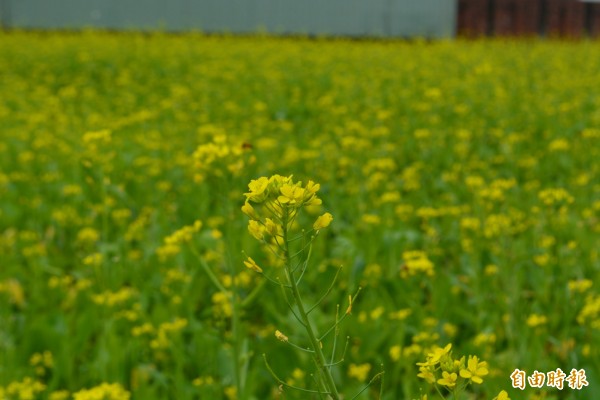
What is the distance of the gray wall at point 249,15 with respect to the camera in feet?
56.2

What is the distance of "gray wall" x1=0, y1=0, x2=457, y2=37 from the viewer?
17141 millimetres

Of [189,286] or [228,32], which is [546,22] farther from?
[189,286]

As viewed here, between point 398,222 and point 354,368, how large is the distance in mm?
1347

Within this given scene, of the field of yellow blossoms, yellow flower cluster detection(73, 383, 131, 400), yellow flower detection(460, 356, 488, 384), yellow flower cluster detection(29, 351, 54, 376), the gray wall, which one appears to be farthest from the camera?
the gray wall

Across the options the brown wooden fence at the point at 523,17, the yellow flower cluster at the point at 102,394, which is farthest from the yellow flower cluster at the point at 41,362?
the brown wooden fence at the point at 523,17

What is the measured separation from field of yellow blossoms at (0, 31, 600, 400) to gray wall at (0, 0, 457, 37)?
11.1m

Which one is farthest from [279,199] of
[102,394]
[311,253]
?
[311,253]

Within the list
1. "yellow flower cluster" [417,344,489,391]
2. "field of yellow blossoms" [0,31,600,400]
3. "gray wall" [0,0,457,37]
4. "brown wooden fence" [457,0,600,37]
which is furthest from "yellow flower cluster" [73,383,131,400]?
"brown wooden fence" [457,0,600,37]

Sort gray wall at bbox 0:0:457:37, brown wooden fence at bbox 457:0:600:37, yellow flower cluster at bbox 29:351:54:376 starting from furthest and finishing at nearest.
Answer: brown wooden fence at bbox 457:0:600:37
gray wall at bbox 0:0:457:37
yellow flower cluster at bbox 29:351:54:376

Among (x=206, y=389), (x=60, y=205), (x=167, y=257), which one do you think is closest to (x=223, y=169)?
(x=206, y=389)

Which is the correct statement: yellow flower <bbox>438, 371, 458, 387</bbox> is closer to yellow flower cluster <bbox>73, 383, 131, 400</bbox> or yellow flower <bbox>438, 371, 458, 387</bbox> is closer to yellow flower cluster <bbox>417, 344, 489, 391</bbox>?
yellow flower cluster <bbox>417, 344, 489, 391</bbox>

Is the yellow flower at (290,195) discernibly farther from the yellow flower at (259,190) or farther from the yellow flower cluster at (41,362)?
the yellow flower cluster at (41,362)

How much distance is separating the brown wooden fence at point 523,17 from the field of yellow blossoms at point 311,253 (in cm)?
1321

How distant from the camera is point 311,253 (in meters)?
2.72
